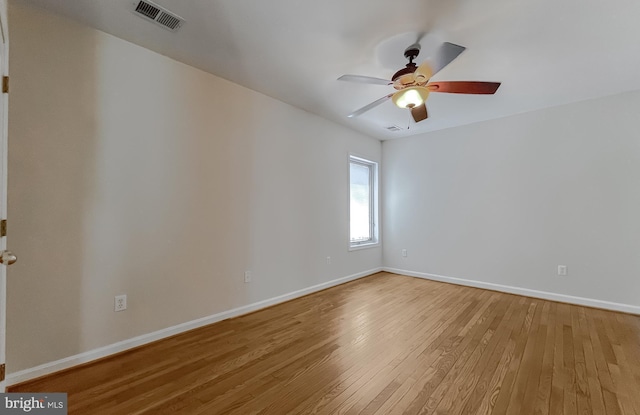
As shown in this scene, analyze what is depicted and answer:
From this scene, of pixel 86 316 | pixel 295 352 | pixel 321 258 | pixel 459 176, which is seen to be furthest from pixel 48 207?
pixel 459 176

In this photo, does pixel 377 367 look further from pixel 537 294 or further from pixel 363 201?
pixel 363 201

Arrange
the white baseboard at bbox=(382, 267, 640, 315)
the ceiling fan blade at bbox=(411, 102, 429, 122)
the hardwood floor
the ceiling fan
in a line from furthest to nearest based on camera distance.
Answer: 1. the white baseboard at bbox=(382, 267, 640, 315)
2. the ceiling fan blade at bbox=(411, 102, 429, 122)
3. the ceiling fan
4. the hardwood floor

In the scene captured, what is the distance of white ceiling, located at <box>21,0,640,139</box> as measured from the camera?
1.83 meters

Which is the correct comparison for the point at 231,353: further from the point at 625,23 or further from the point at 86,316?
the point at 625,23

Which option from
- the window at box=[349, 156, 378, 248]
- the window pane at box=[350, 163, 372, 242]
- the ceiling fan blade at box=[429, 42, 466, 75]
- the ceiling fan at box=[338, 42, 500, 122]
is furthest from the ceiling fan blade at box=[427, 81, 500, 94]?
the window pane at box=[350, 163, 372, 242]

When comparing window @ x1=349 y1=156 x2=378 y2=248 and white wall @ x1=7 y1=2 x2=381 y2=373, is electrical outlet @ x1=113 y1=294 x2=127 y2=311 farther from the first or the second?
window @ x1=349 y1=156 x2=378 y2=248

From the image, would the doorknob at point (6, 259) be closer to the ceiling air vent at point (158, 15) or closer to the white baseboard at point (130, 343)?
the white baseboard at point (130, 343)

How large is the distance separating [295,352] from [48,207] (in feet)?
6.85

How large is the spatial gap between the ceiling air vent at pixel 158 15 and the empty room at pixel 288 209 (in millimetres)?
18

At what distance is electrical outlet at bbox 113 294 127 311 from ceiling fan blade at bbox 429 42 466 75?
305cm

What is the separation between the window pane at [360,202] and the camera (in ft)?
15.7

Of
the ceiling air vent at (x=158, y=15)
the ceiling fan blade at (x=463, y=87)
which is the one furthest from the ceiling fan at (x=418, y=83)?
the ceiling air vent at (x=158, y=15)

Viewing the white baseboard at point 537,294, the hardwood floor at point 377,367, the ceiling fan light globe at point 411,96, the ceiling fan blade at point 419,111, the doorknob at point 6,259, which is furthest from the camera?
the white baseboard at point 537,294

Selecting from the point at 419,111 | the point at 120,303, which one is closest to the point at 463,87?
the point at 419,111
